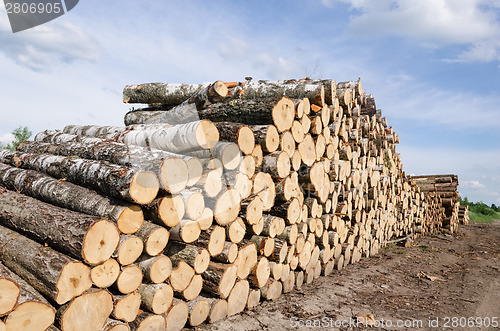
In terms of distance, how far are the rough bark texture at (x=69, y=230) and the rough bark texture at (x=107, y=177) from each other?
0.39 meters

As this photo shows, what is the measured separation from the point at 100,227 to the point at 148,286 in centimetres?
92

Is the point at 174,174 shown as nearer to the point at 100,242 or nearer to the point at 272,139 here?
the point at 100,242

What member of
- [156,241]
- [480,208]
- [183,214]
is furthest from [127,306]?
[480,208]

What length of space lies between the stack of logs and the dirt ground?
6.75 meters

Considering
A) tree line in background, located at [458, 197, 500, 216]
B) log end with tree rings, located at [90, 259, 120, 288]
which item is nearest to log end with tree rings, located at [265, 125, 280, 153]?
log end with tree rings, located at [90, 259, 120, 288]

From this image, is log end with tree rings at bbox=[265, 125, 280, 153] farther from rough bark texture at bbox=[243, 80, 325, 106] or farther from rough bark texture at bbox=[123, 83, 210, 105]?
rough bark texture at bbox=[123, 83, 210, 105]

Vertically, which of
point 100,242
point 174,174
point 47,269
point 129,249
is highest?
point 174,174

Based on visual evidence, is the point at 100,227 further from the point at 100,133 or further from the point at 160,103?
the point at 160,103

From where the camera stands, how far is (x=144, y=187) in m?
3.40

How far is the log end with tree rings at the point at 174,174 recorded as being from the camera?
3487 millimetres

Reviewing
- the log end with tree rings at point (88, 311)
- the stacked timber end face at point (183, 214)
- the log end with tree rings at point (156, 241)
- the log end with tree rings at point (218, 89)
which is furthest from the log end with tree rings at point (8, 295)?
the log end with tree rings at point (218, 89)

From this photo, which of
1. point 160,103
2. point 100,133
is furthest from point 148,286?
point 160,103

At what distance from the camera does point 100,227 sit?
10.3ft

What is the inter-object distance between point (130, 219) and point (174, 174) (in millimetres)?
682
